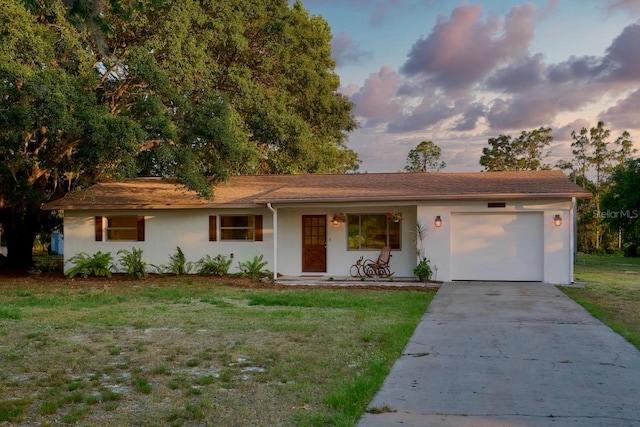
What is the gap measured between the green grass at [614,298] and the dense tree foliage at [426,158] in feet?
97.7

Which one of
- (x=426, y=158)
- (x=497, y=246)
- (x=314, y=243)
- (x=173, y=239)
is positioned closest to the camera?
(x=497, y=246)

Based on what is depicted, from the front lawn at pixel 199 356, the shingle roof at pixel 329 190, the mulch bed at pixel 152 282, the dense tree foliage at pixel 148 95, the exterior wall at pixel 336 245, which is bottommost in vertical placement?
the mulch bed at pixel 152 282

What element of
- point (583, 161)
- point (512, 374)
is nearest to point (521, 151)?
point (583, 161)

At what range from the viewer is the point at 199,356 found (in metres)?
7.35

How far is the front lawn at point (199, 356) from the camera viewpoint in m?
5.14

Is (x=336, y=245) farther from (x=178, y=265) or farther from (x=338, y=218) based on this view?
(x=178, y=265)

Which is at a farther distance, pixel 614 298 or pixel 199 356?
pixel 614 298

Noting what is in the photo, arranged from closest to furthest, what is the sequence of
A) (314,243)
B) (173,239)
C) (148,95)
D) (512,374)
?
1. (512,374)
2. (148,95)
3. (314,243)
4. (173,239)

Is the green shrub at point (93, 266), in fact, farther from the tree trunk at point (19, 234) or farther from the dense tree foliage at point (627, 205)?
the dense tree foliage at point (627, 205)

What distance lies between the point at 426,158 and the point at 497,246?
3409 centimetres

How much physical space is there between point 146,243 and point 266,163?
707cm

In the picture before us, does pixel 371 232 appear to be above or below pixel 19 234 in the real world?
above

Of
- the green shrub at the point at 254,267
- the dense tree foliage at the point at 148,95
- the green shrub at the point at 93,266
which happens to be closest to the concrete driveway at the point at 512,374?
the green shrub at the point at 254,267

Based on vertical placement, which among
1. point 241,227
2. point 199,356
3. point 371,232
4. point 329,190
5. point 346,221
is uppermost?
point 329,190
